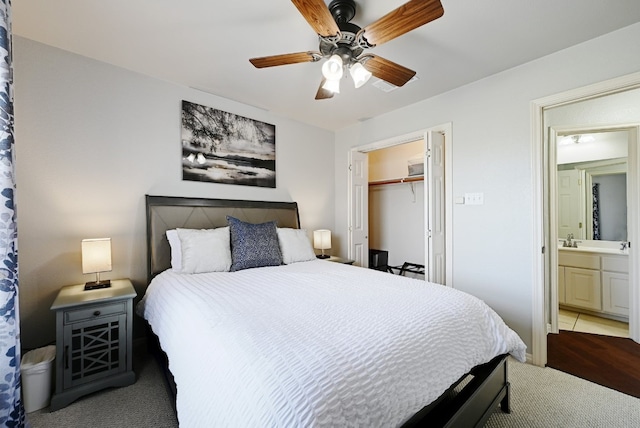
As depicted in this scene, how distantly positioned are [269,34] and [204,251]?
71.9 inches

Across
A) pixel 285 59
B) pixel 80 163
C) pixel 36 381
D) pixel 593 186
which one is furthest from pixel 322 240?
pixel 593 186

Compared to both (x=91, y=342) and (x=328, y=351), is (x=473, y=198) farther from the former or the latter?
(x=91, y=342)

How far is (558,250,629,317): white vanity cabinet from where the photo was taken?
9.95ft

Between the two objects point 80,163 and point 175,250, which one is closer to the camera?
point 80,163

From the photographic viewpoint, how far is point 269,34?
1978 millimetres

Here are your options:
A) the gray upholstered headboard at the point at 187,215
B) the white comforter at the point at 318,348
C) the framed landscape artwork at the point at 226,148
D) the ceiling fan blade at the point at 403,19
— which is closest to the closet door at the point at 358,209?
the gray upholstered headboard at the point at 187,215

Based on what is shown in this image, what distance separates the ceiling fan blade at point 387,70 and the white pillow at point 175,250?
84.1 inches

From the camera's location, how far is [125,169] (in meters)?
2.48

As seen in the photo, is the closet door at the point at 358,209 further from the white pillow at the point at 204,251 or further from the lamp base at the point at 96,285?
the lamp base at the point at 96,285

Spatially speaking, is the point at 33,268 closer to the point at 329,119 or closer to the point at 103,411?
the point at 103,411

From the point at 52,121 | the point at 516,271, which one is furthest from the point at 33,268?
the point at 516,271

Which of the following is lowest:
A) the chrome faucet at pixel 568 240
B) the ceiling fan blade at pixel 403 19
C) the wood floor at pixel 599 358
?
the wood floor at pixel 599 358

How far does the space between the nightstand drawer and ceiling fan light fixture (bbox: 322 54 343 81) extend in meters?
2.14

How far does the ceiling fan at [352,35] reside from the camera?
4.37 feet
